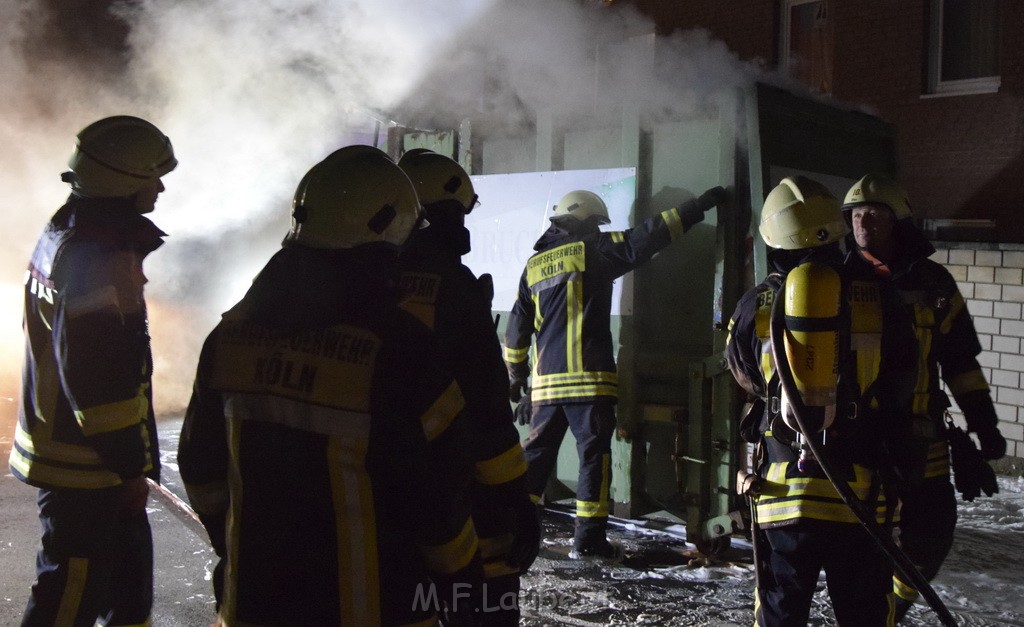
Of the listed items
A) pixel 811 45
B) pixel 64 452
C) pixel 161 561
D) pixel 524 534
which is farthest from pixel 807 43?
pixel 64 452

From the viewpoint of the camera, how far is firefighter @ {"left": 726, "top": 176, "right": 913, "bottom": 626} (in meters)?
2.86

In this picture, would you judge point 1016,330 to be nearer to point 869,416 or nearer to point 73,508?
point 869,416

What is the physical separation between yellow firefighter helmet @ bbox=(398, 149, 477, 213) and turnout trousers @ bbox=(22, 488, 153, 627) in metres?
1.53

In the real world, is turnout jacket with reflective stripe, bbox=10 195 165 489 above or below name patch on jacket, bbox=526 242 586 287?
below

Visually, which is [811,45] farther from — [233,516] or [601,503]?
[233,516]

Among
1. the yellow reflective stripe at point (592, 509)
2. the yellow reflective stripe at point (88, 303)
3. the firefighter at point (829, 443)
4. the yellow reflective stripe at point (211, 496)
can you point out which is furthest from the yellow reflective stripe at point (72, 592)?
the yellow reflective stripe at point (592, 509)

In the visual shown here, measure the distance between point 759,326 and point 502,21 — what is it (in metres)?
3.95

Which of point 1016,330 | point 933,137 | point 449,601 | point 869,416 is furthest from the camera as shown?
point 933,137

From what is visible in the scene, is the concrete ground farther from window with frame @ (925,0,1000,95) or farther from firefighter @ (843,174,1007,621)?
window with frame @ (925,0,1000,95)

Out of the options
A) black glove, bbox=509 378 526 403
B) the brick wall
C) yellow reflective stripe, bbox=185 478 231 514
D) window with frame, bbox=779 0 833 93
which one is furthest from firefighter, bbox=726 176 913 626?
window with frame, bbox=779 0 833 93

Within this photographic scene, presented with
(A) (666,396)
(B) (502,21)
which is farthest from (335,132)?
(A) (666,396)

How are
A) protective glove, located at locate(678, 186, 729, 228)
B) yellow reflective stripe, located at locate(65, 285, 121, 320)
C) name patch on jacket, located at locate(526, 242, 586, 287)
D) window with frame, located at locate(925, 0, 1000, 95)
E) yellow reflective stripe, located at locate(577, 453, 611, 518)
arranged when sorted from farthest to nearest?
window with frame, located at locate(925, 0, 1000, 95)
name patch on jacket, located at locate(526, 242, 586, 287)
yellow reflective stripe, located at locate(577, 453, 611, 518)
protective glove, located at locate(678, 186, 729, 228)
yellow reflective stripe, located at locate(65, 285, 121, 320)

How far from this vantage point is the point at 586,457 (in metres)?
5.25

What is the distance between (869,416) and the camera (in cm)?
302
